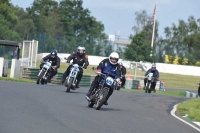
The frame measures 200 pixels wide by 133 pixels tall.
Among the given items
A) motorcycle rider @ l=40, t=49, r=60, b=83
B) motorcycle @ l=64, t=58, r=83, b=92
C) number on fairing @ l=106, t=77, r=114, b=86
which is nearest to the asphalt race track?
number on fairing @ l=106, t=77, r=114, b=86

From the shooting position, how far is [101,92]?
17.2 m

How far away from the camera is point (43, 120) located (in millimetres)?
12688

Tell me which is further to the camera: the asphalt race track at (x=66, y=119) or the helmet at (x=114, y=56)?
the helmet at (x=114, y=56)

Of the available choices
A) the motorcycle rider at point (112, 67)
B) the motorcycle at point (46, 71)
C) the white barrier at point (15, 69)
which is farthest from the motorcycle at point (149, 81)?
the motorcycle rider at point (112, 67)

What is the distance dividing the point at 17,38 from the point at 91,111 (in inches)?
2166

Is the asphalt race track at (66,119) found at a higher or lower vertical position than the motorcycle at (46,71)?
lower

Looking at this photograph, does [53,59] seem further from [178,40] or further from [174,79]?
[178,40]

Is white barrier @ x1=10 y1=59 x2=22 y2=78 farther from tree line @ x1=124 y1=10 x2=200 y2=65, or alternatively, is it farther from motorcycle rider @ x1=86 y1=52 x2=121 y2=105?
tree line @ x1=124 y1=10 x2=200 y2=65

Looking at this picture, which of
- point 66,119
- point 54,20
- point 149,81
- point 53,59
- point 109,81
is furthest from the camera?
point 54,20

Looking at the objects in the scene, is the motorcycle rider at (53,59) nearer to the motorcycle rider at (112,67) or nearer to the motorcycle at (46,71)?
the motorcycle at (46,71)

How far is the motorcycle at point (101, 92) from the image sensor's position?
55.5 feet

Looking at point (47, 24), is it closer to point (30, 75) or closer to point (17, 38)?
point (17, 38)

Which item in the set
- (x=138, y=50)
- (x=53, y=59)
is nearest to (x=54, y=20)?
(x=138, y=50)

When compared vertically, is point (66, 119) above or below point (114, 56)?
below
